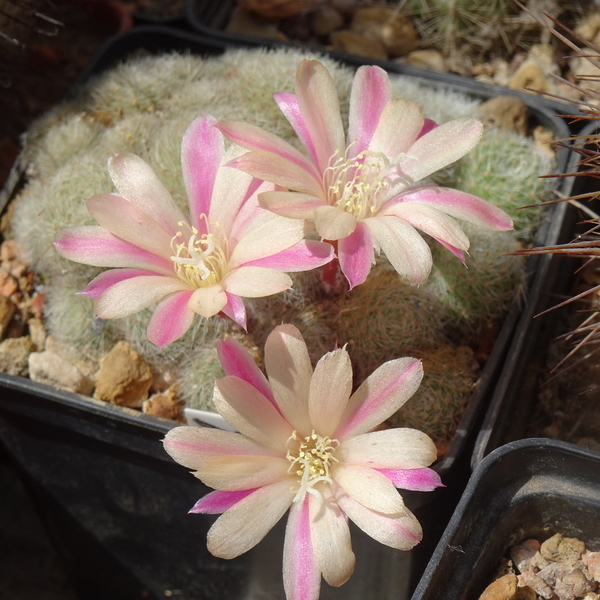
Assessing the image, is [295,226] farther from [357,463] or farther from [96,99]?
[96,99]

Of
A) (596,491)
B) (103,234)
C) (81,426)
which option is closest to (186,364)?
(81,426)

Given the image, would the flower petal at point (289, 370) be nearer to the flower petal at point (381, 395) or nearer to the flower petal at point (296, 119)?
the flower petal at point (381, 395)

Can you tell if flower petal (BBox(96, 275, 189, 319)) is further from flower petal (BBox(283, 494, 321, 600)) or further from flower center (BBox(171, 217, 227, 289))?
flower petal (BBox(283, 494, 321, 600))

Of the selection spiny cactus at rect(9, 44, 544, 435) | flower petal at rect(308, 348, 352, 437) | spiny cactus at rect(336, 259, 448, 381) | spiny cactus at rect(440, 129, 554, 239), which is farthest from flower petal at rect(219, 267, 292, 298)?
spiny cactus at rect(440, 129, 554, 239)

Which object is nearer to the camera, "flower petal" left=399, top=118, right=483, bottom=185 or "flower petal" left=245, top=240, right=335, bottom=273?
"flower petal" left=245, top=240, right=335, bottom=273

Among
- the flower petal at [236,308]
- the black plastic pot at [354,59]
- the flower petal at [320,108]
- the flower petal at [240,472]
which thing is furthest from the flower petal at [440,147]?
the black plastic pot at [354,59]

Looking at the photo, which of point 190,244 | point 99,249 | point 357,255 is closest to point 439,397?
point 357,255
